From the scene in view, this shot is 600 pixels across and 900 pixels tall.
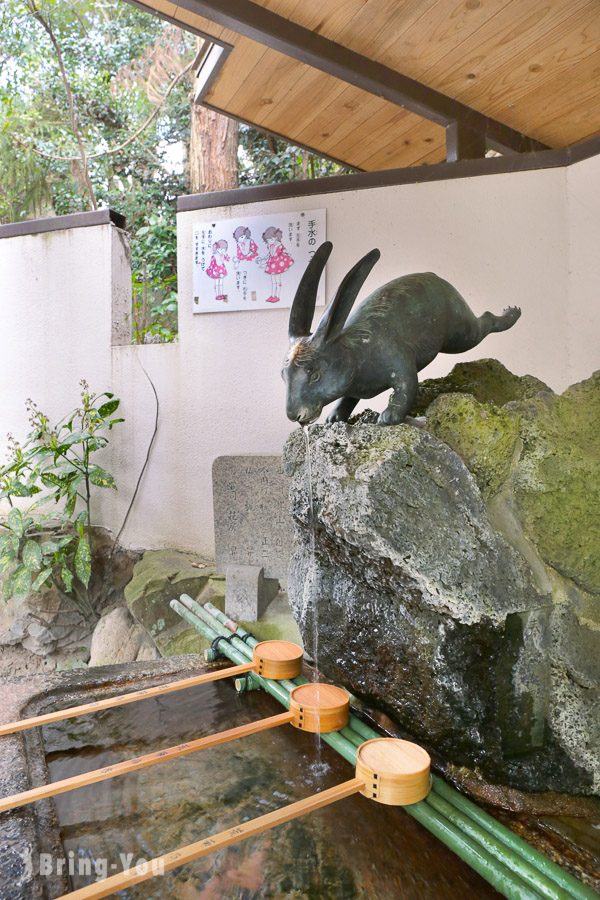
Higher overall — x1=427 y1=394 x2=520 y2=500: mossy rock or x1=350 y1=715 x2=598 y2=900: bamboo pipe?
x1=427 y1=394 x2=520 y2=500: mossy rock

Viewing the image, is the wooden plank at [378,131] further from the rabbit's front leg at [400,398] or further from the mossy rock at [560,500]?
the mossy rock at [560,500]

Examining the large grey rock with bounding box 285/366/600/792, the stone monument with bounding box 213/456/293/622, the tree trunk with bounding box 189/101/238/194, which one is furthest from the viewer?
the tree trunk with bounding box 189/101/238/194

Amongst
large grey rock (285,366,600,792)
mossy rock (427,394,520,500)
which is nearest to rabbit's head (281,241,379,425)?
large grey rock (285,366,600,792)

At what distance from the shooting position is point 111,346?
5281 millimetres

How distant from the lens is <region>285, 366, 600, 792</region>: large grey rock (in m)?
1.93

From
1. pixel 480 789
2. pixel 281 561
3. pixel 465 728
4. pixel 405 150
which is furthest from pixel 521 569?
pixel 405 150

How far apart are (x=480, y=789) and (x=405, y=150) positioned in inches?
179

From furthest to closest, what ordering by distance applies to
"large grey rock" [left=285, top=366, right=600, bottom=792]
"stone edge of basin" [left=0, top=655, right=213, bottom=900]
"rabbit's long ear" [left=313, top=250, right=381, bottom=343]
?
1. "rabbit's long ear" [left=313, top=250, right=381, bottom=343]
2. "large grey rock" [left=285, top=366, right=600, bottom=792]
3. "stone edge of basin" [left=0, top=655, right=213, bottom=900]

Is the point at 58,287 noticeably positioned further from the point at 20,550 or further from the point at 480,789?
the point at 480,789

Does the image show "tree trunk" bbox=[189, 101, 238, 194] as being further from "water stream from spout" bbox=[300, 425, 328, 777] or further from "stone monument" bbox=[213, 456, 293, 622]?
"water stream from spout" bbox=[300, 425, 328, 777]

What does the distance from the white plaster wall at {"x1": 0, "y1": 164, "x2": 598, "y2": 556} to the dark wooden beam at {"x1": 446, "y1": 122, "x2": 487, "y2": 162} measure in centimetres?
19

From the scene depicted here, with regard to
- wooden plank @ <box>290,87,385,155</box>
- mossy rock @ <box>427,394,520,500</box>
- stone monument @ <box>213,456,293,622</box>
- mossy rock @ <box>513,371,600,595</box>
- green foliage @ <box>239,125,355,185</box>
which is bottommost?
stone monument @ <box>213,456,293,622</box>

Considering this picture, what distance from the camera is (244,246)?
462 centimetres

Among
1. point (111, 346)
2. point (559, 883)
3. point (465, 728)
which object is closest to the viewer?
point (559, 883)
